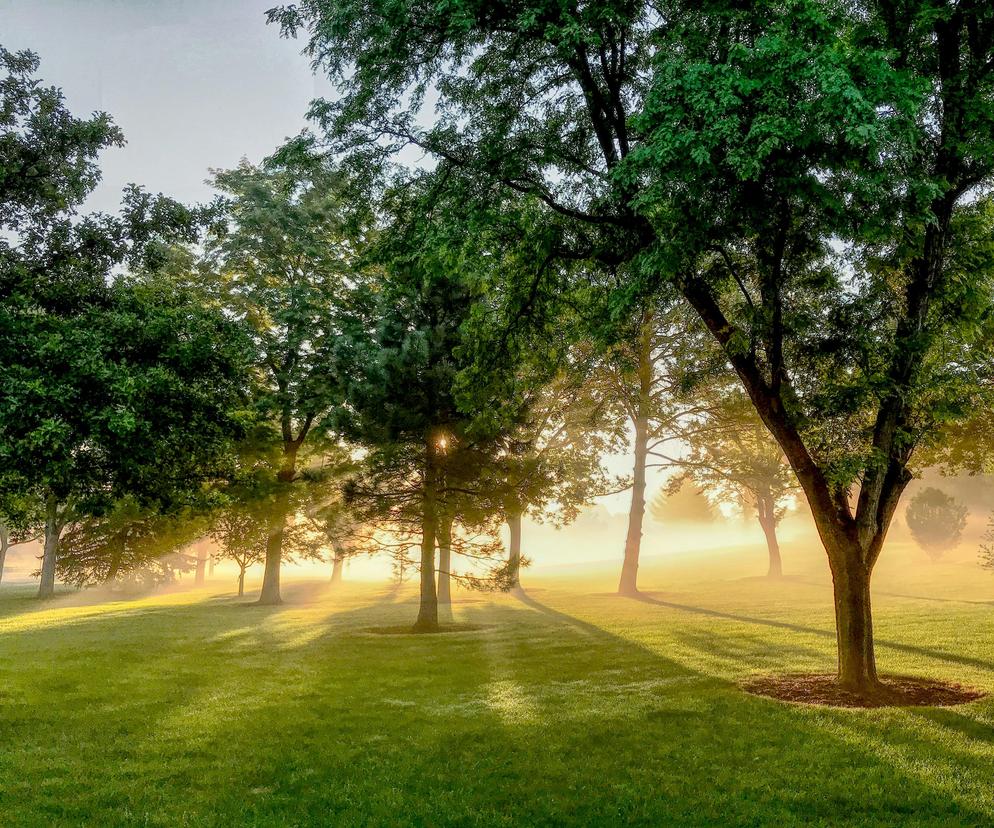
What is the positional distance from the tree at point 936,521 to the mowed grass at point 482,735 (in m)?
42.2

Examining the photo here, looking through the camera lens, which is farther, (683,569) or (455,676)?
(683,569)

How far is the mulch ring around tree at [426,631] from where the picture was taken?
2107cm

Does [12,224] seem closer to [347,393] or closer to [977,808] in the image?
[347,393]

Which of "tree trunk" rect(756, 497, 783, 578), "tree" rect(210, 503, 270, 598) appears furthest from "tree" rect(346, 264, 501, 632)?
"tree trunk" rect(756, 497, 783, 578)

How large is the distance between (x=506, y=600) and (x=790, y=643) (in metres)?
21.0

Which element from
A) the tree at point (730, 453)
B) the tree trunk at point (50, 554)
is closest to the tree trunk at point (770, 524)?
the tree at point (730, 453)

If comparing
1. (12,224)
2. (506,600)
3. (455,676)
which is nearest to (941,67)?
(455,676)

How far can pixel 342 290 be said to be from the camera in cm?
2955

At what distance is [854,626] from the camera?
36.6ft

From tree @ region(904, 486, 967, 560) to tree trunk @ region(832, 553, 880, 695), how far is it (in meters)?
52.3

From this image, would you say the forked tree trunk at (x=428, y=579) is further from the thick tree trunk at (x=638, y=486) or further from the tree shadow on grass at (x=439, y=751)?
the thick tree trunk at (x=638, y=486)

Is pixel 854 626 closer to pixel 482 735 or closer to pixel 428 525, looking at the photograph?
pixel 482 735

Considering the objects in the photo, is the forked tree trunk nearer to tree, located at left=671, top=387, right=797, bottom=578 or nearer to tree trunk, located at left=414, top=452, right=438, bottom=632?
tree trunk, located at left=414, top=452, right=438, bottom=632

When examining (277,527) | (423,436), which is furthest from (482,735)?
(277,527)
